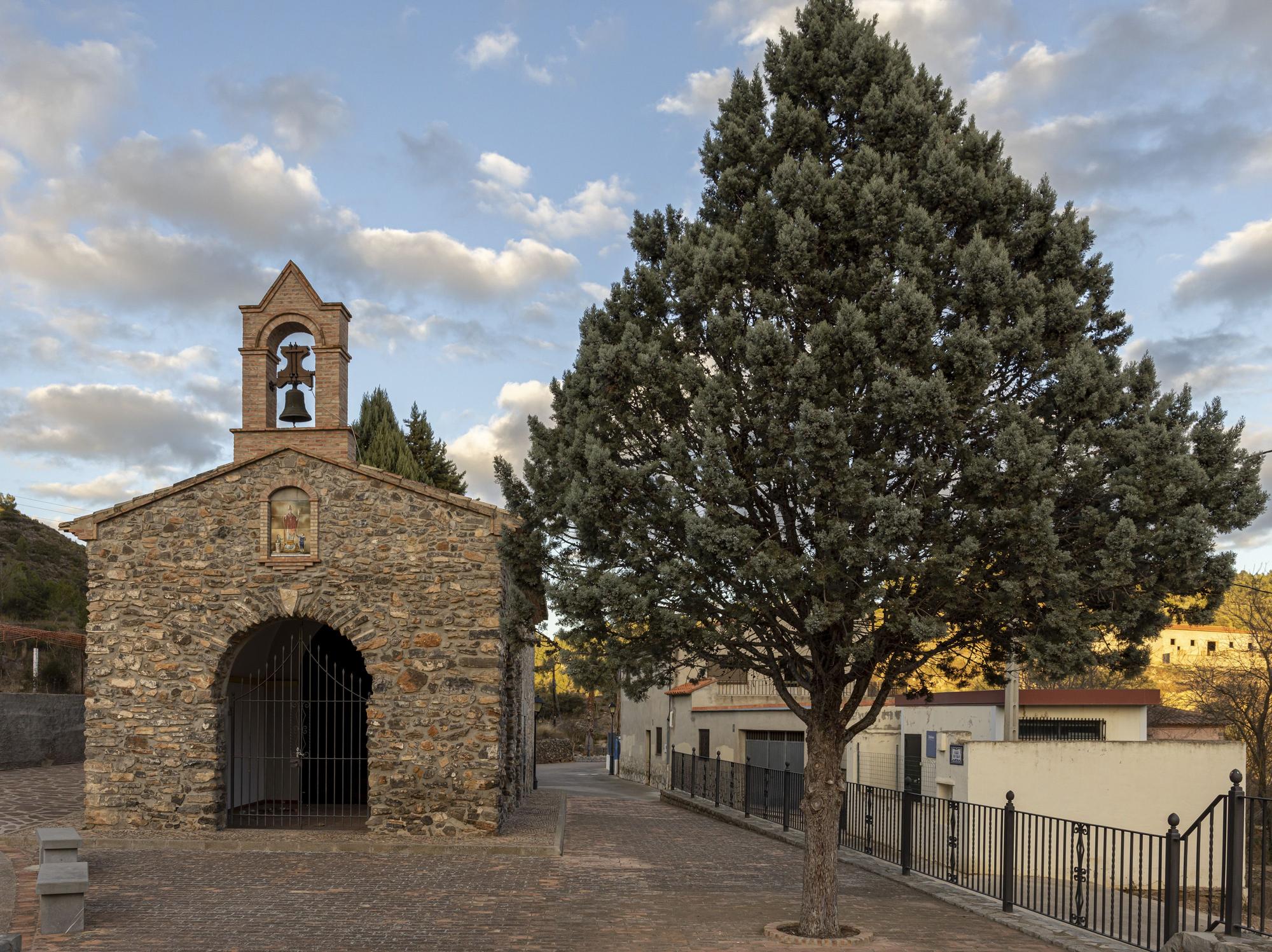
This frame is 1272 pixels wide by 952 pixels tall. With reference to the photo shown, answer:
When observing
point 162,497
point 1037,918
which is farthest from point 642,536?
point 162,497

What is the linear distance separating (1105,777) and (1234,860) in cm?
831

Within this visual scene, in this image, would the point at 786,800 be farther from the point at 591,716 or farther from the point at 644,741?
the point at 591,716

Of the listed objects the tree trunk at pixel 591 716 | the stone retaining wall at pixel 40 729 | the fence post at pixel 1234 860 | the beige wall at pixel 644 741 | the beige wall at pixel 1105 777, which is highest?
the fence post at pixel 1234 860

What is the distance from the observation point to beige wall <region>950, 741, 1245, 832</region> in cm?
1515

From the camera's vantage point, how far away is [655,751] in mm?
34625

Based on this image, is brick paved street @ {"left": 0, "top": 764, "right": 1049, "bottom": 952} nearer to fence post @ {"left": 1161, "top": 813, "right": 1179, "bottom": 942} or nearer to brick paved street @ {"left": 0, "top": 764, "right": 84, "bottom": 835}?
fence post @ {"left": 1161, "top": 813, "right": 1179, "bottom": 942}

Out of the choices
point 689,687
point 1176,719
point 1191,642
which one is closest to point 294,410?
point 689,687

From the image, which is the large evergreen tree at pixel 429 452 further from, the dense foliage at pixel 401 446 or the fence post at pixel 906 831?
the fence post at pixel 906 831

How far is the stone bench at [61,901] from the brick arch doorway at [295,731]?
7860 millimetres

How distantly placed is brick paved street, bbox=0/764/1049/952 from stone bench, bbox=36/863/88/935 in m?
0.18

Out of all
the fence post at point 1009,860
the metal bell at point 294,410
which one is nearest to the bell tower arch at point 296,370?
the metal bell at point 294,410

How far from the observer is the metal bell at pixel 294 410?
52.2ft

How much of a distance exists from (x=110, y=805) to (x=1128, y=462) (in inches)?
543

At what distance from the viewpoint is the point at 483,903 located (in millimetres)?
10891
